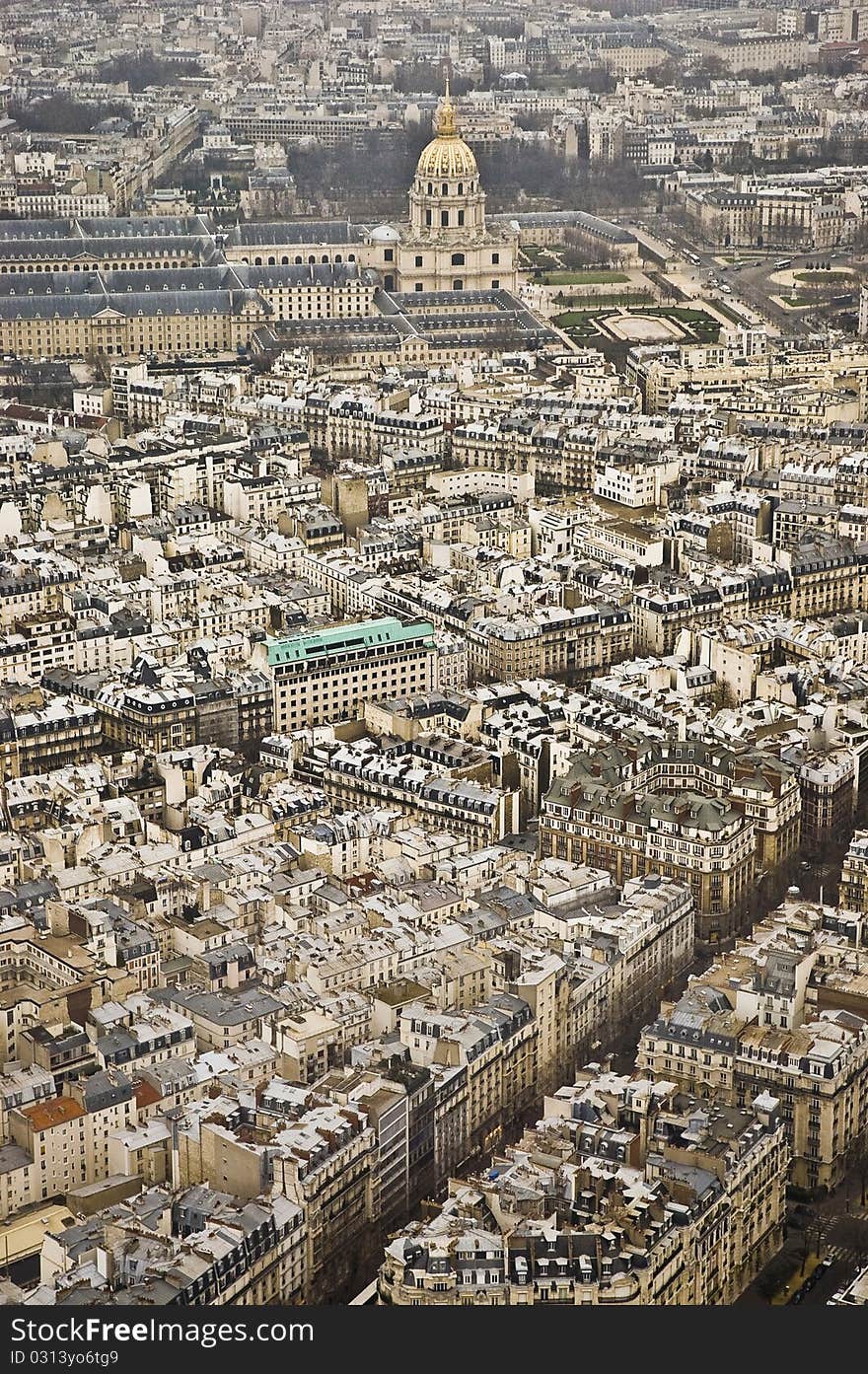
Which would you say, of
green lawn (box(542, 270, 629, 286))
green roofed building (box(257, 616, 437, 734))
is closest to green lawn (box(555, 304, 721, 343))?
green lawn (box(542, 270, 629, 286))

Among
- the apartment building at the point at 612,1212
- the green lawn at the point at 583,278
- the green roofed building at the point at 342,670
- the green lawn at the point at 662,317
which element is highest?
the green lawn at the point at 583,278

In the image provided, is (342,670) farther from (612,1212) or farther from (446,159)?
(446,159)

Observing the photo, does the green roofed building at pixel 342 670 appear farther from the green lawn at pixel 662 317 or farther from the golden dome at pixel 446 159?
the golden dome at pixel 446 159

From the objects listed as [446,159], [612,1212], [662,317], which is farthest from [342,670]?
[446,159]

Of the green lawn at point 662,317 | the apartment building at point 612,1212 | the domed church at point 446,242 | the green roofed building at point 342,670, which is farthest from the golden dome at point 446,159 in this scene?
the apartment building at point 612,1212

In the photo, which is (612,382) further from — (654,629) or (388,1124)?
(388,1124)

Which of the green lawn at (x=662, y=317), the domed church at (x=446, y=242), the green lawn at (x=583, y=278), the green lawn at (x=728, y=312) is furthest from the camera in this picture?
the green lawn at (x=583, y=278)

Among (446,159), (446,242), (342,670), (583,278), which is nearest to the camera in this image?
(342,670)
